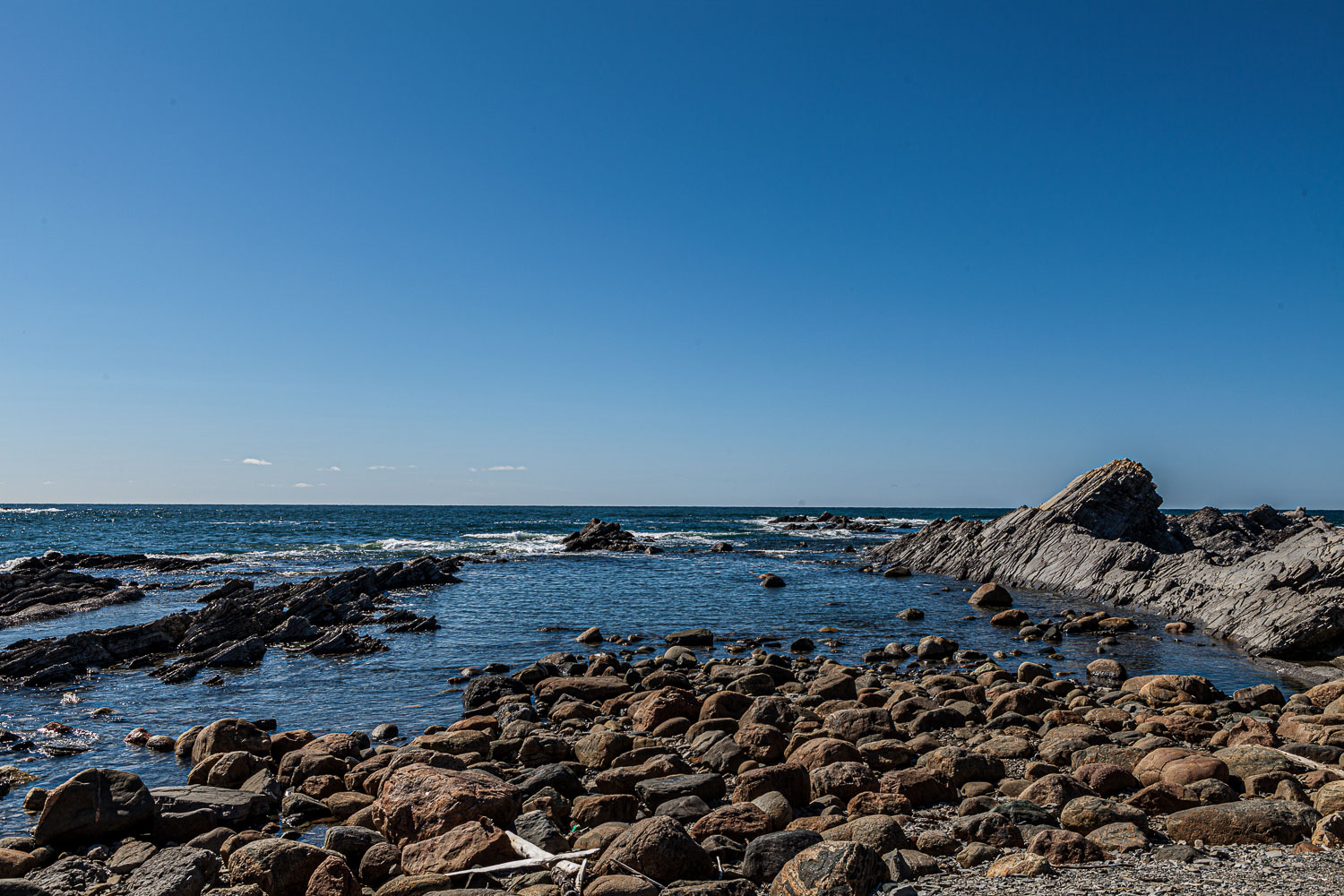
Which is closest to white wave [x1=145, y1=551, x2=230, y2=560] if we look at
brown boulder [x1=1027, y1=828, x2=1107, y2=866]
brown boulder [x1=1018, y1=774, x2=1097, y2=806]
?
brown boulder [x1=1018, y1=774, x2=1097, y2=806]

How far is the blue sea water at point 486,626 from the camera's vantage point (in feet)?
46.6

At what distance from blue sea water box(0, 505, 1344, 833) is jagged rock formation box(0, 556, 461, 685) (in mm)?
707

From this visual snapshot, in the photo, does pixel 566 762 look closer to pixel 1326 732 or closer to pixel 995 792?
pixel 995 792

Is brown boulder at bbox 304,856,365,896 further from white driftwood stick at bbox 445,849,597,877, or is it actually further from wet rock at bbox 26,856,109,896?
wet rock at bbox 26,856,109,896

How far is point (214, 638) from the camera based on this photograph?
20781mm

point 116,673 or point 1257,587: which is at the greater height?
point 1257,587

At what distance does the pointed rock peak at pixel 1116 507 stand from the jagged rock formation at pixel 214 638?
30964 millimetres

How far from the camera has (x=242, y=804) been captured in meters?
9.18

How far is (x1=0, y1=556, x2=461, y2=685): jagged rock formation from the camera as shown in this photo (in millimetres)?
17625

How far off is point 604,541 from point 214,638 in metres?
42.3

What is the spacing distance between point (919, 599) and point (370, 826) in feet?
88.7

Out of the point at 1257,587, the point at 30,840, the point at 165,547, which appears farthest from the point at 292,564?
the point at 1257,587

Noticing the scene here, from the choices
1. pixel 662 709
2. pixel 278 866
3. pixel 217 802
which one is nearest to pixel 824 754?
pixel 662 709

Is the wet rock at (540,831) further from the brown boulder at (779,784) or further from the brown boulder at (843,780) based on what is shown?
the brown boulder at (843,780)
